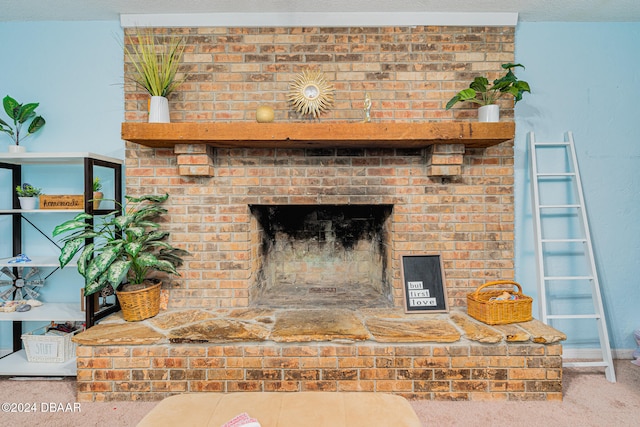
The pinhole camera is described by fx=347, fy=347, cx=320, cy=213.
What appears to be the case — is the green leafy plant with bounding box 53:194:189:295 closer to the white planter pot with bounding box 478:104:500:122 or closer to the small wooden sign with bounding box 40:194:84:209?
the small wooden sign with bounding box 40:194:84:209

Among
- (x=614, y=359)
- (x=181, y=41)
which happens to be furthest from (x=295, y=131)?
(x=614, y=359)

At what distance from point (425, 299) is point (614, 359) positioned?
146 cm

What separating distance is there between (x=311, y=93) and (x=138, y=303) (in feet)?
5.69

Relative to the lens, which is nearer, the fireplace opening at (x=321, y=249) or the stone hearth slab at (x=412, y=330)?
the stone hearth slab at (x=412, y=330)

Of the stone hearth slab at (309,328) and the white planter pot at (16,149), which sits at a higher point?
the white planter pot at (16,149)

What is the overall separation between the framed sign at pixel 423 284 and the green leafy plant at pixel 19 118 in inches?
105

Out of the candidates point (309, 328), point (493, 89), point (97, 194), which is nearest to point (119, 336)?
point (97, 194)

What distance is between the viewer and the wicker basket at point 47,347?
2.21 metres

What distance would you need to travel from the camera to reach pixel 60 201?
2.23 meters

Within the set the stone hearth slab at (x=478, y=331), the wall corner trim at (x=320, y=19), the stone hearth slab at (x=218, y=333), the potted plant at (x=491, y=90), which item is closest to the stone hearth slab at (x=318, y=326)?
the stone hearth slab at (x=218, y=333)

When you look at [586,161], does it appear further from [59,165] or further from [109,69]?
[59,165]

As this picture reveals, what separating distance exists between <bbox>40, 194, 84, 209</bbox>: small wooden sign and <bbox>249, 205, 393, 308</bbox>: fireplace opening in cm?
120

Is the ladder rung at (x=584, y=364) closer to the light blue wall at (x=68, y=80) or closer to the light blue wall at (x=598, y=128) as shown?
the light blue wall at (x=598, y=128)

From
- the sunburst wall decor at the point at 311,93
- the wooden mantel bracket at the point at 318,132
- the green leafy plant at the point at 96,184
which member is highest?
the sunburst wall decor at the point at 311,93
